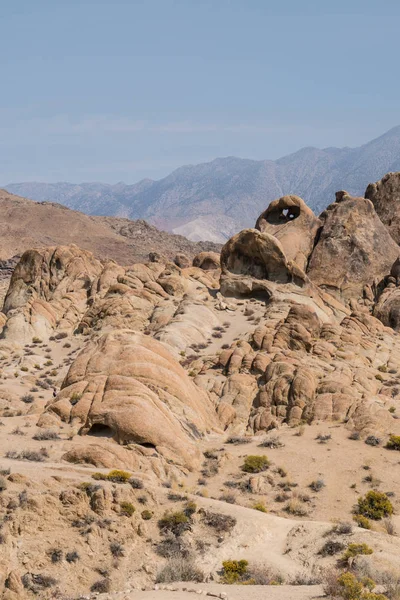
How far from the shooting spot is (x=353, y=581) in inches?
618

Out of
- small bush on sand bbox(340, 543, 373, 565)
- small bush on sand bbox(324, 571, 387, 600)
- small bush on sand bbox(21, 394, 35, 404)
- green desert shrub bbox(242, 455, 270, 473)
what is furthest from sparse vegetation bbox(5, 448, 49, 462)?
small bush on sand bbox(21, 394, 35, 404)

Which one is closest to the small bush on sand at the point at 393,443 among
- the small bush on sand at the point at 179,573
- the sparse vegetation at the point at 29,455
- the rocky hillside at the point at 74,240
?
the small bush on sand at the point at 179,573

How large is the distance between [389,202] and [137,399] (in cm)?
5563

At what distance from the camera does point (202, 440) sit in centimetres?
3102

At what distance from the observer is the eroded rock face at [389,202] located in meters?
74.9

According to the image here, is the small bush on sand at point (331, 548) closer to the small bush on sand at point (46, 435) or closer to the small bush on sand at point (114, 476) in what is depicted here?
the small bush on sand at point (114, 476)

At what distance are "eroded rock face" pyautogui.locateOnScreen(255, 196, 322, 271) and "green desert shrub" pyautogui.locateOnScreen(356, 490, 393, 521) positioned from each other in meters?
41.4

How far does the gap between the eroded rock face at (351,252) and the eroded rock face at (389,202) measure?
5.98 metres

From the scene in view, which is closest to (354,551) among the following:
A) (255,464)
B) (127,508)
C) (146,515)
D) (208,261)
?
(146,515)

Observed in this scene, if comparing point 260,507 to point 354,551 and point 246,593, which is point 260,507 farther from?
point 246,593

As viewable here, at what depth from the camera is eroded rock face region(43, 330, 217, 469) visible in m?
27.6

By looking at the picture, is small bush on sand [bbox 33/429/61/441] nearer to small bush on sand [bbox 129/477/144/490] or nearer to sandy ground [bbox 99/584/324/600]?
small bush on sand [bbox 129/477/144/490]

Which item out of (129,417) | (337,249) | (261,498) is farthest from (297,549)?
(337,249)

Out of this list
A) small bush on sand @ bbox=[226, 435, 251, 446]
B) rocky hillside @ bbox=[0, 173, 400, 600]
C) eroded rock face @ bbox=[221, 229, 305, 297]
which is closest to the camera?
rocky hillside @ bbox=[0, 173, 400, 600]
